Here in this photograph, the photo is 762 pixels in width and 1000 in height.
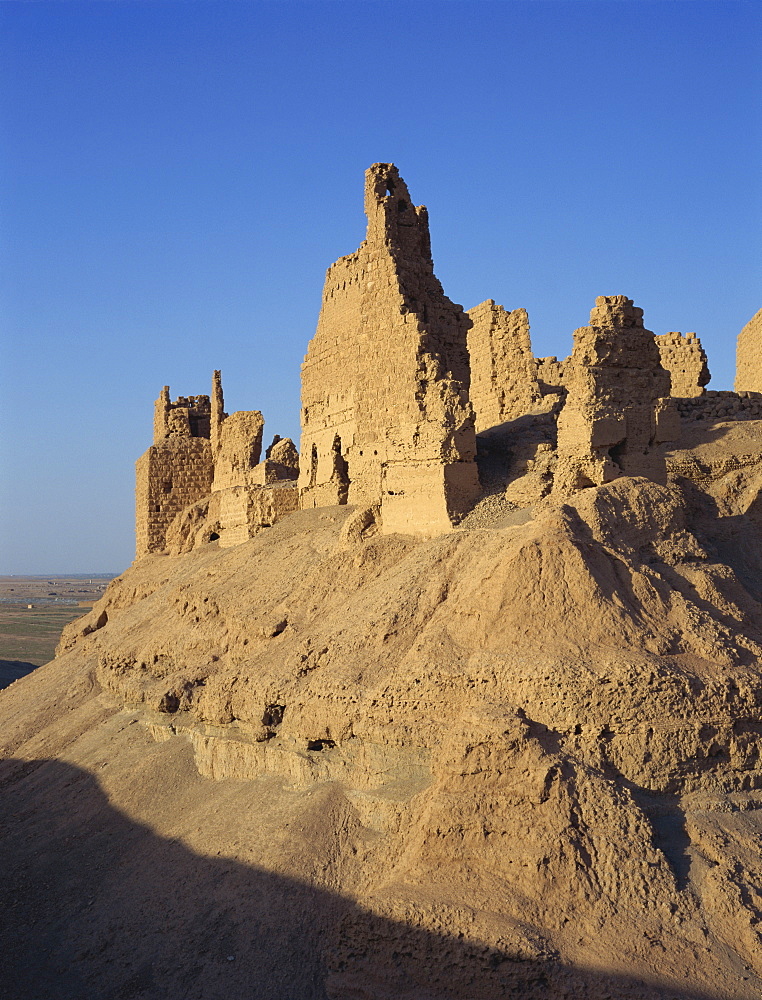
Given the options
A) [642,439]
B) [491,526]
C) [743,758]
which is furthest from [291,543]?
[743,758]

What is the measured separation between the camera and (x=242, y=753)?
1345cm

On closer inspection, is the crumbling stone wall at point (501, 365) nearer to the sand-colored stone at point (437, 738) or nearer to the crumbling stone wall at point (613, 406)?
the sand-colored stone at point (437, 738)

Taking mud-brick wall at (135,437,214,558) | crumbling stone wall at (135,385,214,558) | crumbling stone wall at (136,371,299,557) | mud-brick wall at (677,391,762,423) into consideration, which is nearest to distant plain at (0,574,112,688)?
crumbling stone wall at (135,385,214,558)

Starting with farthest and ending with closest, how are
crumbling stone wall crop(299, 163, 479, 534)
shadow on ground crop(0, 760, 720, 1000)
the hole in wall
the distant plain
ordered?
1. the distant plain
2. crumbling stone wall crop(299, 163, 479, 534)
3. the hole in wall
4. shadow on ground crop(0, 760, 720, 1000)

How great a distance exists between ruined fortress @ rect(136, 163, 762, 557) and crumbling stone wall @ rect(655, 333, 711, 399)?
3cm

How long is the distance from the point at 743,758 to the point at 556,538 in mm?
3117

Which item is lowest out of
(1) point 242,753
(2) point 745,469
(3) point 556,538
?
(1) point 242,753

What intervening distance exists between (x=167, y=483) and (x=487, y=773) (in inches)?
755

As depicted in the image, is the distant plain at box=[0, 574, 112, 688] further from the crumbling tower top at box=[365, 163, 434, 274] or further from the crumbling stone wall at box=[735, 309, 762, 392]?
the crumbling stone wall at box=[735, 309, 762, 392]

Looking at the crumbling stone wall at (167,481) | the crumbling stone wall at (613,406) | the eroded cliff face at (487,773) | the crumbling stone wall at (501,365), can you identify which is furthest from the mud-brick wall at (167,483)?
the crumbling stone wall at (613,406)

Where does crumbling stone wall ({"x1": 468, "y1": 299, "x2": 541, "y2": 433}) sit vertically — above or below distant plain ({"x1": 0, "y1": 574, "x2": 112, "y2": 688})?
above

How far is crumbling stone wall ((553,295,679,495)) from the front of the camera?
49.0 feet

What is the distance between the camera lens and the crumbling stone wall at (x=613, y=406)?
14.9 m

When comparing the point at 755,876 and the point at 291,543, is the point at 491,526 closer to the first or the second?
the point at 291,543
